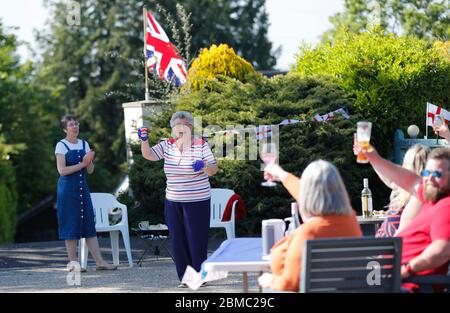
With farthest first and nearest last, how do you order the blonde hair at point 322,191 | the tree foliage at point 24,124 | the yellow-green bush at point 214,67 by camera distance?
the tree foliage at point 24,124, the yellow-green bush at point 214,67, the blonde hair at point 322,191

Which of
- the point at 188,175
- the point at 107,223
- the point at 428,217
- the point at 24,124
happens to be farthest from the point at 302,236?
the point at 24,124

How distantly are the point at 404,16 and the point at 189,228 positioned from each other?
2706cm

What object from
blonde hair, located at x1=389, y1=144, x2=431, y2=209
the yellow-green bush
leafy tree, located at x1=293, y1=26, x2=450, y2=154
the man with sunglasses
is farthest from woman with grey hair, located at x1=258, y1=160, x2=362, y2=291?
the yellow-green bush

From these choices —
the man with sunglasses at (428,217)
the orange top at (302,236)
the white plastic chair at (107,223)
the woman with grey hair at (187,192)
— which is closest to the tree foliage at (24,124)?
the white plastic chair at (107,223)

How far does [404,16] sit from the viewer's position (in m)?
34.9

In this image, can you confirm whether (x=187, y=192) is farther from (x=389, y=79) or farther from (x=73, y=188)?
(x=389, y=79)

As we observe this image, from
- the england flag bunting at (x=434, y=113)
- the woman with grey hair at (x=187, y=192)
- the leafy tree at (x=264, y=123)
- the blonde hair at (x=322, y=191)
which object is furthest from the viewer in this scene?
the leafy tree at (x=264, y=123)

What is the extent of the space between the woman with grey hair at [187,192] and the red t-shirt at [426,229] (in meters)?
3.49

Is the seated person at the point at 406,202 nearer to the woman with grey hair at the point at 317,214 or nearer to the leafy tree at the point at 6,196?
the woman with grey hair at the point at 317,214

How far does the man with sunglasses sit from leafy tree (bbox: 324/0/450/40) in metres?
27.1

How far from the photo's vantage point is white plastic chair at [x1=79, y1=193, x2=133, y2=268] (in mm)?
11398

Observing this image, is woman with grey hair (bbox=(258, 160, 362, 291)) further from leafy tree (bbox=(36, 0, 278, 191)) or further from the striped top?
leafy tree (bbox=(36, 0, 278, 191))

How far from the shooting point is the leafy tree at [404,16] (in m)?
33.9
